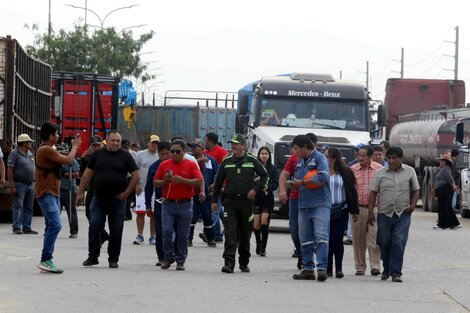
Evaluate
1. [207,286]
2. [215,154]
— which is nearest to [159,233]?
[207,286]

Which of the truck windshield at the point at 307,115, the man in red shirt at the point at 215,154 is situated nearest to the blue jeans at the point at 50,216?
the man in red shirt at the point at 215,154

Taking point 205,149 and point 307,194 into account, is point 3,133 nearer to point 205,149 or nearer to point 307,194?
point 205,149

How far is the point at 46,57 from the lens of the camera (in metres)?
66.1

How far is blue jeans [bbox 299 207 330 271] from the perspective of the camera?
51.6 feet

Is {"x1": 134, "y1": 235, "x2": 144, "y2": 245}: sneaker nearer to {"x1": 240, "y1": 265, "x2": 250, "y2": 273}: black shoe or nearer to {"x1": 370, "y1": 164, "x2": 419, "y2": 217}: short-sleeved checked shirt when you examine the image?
{"x1": 240, "y1": 265, "x2": 250, "y2": 273}: black shoe

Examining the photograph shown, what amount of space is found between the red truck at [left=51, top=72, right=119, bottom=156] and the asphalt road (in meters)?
17.9

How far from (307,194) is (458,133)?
19084 mm

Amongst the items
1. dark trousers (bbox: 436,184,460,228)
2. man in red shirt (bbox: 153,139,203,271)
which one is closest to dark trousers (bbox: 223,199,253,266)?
man in red shirt (bbox: 153,139,203,271)

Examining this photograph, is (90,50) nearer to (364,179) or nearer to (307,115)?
(307,115)

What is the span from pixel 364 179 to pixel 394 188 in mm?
1655

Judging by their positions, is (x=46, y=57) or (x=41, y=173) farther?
(x=46, y=57)

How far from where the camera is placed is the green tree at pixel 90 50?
65.4 m

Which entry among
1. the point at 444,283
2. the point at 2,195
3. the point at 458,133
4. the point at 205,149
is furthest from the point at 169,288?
the point at 458,133

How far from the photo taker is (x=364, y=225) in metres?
17.3
